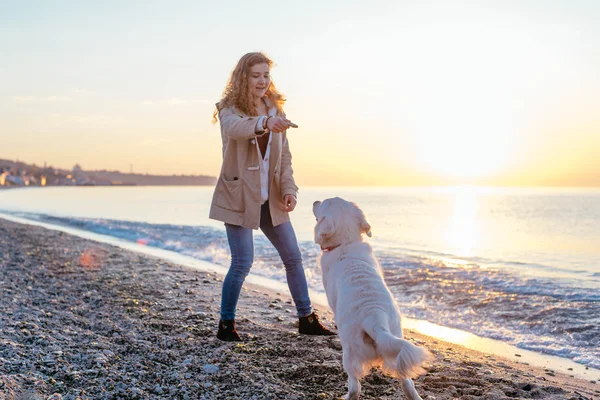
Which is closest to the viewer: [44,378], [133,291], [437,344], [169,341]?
[44,378]

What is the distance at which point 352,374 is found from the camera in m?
3.29

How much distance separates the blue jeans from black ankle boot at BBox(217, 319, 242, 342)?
5 cm

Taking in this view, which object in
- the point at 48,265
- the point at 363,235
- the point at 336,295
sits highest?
the point at 363,235

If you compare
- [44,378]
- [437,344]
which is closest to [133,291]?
[44,378]

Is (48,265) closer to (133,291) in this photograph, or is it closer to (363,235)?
(133,291)

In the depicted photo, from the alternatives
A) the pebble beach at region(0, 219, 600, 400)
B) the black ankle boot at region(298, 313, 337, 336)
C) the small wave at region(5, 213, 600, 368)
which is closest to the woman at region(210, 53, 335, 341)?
the pebble beach at region(0, 219, 600, 400)

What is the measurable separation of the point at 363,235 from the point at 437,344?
7.53 ft

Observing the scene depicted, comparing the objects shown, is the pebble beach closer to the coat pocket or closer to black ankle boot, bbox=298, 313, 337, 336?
black ankle boot, bbox=298, 313, 337, 336

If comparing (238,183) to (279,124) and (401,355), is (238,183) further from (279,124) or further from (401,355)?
(401,355)

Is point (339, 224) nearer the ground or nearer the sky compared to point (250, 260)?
nearer the sky

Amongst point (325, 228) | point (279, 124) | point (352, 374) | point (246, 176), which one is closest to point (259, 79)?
point (279, 124)

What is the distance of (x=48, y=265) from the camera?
934cm

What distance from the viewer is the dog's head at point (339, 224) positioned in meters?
3.86

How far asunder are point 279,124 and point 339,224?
982 mm
